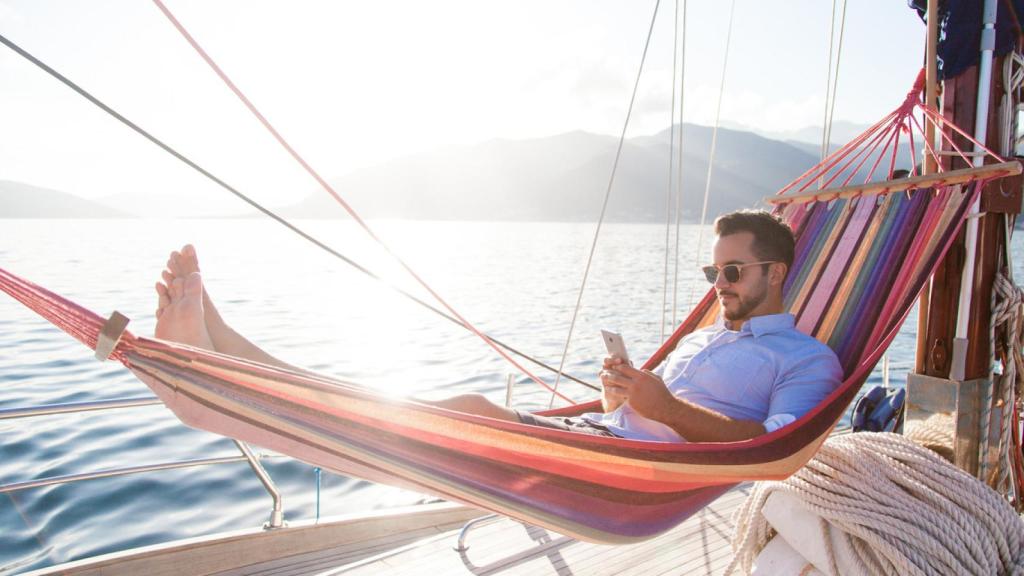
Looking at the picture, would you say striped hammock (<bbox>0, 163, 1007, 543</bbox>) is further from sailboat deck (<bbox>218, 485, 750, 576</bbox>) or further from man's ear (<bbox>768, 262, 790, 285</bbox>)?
sailboat deck (<bbox>218, 485, 750, 576</bbox>)

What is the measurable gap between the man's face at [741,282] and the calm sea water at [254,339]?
915 millimetres

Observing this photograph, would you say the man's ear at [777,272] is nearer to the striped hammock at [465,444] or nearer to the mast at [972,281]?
the striped hammock at [465,444]

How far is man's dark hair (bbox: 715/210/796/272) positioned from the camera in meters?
2.05

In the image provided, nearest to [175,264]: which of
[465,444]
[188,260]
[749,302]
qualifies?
[188,260]

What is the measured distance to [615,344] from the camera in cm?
152

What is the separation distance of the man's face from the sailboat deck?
0.80 m

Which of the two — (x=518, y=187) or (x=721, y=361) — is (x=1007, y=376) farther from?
(x=518, y=187)

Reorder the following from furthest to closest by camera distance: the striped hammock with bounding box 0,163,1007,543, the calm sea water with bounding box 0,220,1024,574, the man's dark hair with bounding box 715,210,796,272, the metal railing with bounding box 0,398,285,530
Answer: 1. the calm sea water with bounding box 0,220,1024,574
2. the man's dark hair with bounding box 715,210,796,272
3. the metal railing with bounding box 0,398,285,530
4. the striped hammock with bounding box 0,163,1007,543

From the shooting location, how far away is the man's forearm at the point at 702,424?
161 centimetres

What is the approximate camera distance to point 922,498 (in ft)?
5.92

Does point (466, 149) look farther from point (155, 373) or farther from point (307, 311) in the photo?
point (155, 373)

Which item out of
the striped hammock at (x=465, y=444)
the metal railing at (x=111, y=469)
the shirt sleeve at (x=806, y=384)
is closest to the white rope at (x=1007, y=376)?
the striped hammock at (x=465, y=444)

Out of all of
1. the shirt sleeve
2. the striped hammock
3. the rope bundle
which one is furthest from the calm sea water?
the rope bundle

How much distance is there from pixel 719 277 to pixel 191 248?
1.46m
